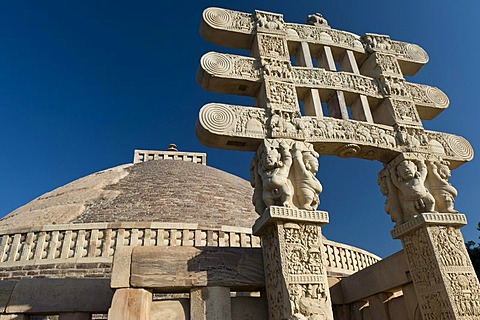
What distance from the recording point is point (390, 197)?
540 cm

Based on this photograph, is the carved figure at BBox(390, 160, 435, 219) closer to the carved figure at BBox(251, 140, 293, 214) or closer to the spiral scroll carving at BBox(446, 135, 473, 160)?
the spiral scroll carving at BBox(446, 135, 473, 160)

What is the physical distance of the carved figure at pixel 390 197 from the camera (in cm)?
521

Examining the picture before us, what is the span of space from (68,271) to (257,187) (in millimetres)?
7039

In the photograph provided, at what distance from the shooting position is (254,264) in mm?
4352

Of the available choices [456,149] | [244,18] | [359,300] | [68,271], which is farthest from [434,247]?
[68,271]

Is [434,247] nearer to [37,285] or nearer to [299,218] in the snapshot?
[299,218]

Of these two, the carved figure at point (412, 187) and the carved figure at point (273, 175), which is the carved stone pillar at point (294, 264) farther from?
the carved figure at point (412, 187)

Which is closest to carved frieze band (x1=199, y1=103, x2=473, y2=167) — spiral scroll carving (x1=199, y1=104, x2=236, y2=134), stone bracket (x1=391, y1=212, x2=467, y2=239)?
spiral scroll carving (x1=199, y1=104, x2=236, y2=134)

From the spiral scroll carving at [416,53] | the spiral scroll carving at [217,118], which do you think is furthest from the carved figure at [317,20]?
the spiral scroll carving at [217,118]

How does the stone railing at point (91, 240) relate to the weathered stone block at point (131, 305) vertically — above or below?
above

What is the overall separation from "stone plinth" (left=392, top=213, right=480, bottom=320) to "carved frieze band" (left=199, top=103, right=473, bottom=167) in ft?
4.22

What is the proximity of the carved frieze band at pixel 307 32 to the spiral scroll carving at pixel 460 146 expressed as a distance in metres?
1.85

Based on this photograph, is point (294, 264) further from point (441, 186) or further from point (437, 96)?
point (437, 96)

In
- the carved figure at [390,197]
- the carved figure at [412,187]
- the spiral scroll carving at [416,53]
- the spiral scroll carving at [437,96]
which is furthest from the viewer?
the spiral scroll carving at [416,53]
